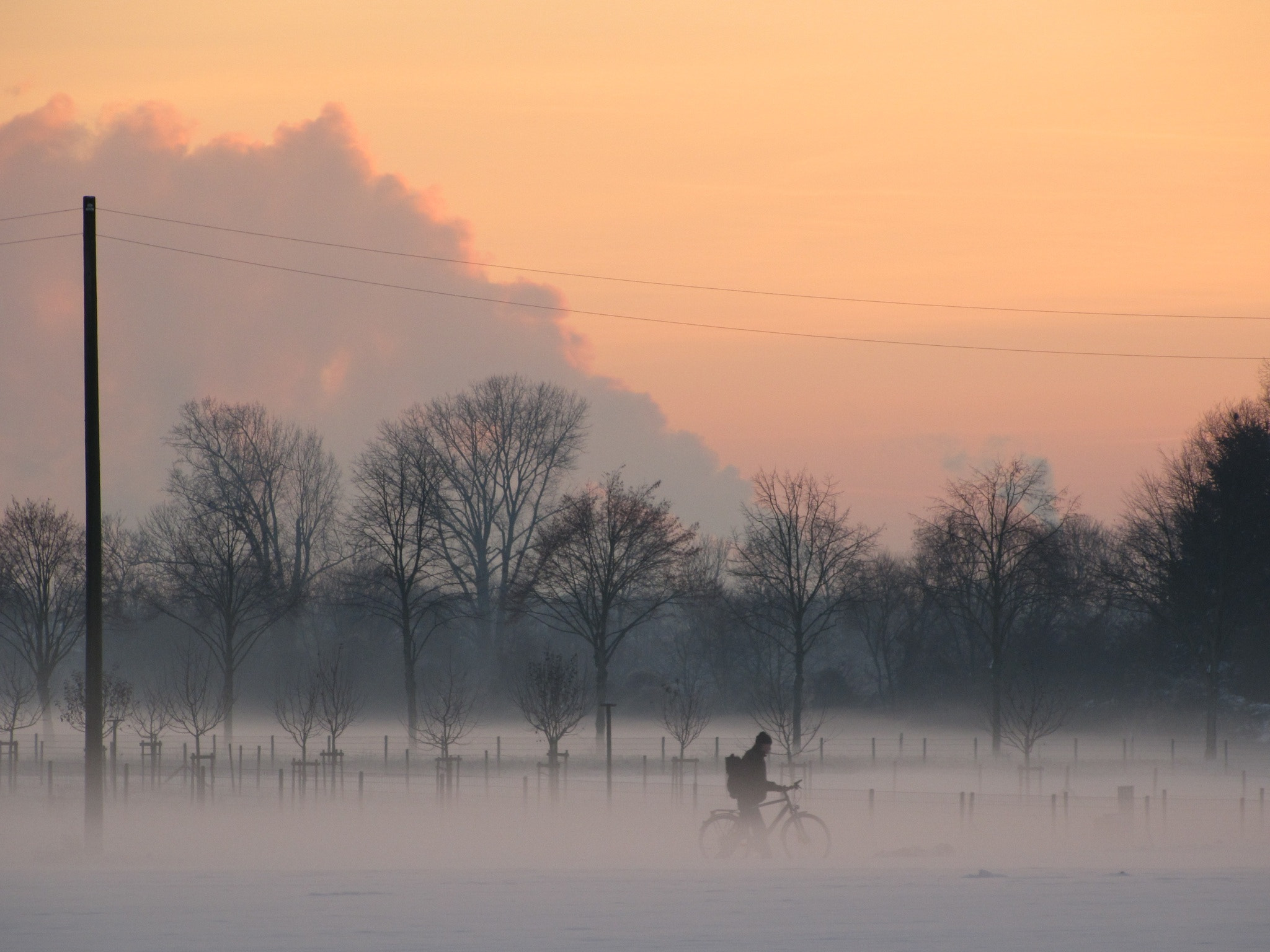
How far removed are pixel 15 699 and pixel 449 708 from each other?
59.3ft

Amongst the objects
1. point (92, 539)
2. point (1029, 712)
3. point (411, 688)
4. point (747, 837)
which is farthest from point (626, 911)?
point (411, 688)

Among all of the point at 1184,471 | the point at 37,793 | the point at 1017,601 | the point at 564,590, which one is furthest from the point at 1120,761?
the point at 37,793

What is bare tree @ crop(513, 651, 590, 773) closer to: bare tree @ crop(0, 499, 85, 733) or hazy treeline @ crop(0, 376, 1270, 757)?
hazy treeline @ crop(0, 376, 1270, 757)

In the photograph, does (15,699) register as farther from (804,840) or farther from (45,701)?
(804,840)

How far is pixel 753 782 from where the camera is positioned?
1822 cm

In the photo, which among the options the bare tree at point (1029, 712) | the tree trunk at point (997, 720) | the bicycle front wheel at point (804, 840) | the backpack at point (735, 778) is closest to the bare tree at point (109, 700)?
the bicycle front wheel at point (804, 840)

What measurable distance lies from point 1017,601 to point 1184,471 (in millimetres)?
9871

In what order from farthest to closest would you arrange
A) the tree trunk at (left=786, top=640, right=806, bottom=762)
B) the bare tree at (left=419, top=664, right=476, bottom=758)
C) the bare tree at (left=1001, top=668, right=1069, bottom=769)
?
the tree trunk at (left=786, top=640, right=806, bottom=762), the bare tree at (left=419, top=664, right=476, bottom=758), the bare tree at (left=1001, top=668, right=1069, bottom=769)

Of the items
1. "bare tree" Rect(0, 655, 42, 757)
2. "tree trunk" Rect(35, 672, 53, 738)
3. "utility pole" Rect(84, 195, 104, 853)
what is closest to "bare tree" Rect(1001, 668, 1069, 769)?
"utility pole" Rect(84, 195, 104, 853)

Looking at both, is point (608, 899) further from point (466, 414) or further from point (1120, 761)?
point (466, 414)

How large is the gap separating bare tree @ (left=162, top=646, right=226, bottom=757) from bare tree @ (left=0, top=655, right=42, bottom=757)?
520 cm

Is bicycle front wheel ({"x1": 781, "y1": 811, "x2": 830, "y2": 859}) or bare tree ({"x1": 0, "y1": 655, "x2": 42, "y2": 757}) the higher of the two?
bicycle front wheel ({"x1": 781, "y1": 811, "x2": 830, "y2": 859})

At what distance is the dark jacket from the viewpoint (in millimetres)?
18141

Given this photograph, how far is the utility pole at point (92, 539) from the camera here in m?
18.8
